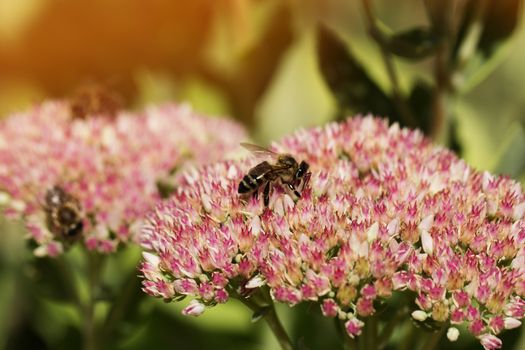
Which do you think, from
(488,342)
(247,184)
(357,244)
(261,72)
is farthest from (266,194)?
(261,72)

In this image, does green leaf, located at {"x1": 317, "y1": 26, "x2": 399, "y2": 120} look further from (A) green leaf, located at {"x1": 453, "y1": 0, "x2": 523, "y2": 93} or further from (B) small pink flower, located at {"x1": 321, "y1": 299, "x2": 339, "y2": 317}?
(B) small pink flower, located at {"x1": 321, "y1": 299, "x2": 339, "y2": 317}

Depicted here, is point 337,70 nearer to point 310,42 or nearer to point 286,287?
point 310,42

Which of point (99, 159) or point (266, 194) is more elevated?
point (99, 159)

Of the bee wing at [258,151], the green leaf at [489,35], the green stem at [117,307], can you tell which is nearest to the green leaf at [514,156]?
the green leaf at [489,35]

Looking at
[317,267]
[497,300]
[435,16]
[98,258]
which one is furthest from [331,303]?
[435,16]

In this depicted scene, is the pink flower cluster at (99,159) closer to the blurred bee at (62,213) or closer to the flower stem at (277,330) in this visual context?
the blurred bee at (62,213)

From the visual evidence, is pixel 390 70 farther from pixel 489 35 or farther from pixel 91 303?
pixel 91 303
